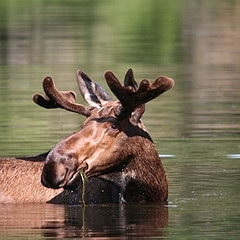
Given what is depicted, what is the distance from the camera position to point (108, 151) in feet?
46.3

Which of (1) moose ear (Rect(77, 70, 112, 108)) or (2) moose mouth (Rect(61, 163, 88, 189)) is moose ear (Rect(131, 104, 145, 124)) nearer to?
(1) moose ear (Rect(77, 70, 112, 108))

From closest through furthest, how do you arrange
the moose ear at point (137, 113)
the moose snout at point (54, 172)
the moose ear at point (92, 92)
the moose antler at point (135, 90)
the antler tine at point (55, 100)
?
the moose snout at point (54, 172)
the moose antler at point (135, 90)
the moose ear at point (137, 113)
the antler tine at point (55, 100)
the moose ear at point (92, 92)

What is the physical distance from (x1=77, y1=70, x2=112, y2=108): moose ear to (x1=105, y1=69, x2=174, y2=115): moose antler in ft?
1.72

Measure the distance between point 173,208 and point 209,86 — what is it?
12.7 meters

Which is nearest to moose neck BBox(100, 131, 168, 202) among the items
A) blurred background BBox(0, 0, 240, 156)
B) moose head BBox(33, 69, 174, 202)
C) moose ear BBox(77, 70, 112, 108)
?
moose head BBox(33, 69, 174, 202)

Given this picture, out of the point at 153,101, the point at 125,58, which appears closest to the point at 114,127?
the point at 153,101

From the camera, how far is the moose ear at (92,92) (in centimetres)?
1466

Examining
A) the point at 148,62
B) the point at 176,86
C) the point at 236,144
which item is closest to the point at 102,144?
the point at 236,144

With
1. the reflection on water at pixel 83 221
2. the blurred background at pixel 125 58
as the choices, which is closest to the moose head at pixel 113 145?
the reflection on water at pixel 83 221

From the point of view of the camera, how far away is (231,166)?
57.2 ft

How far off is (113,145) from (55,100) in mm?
920

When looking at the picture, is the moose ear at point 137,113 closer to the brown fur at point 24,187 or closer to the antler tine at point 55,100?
the antler tine at point 55,100

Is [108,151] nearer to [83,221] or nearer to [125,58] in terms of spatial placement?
[83,221]

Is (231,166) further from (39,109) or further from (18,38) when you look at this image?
(18,38)
